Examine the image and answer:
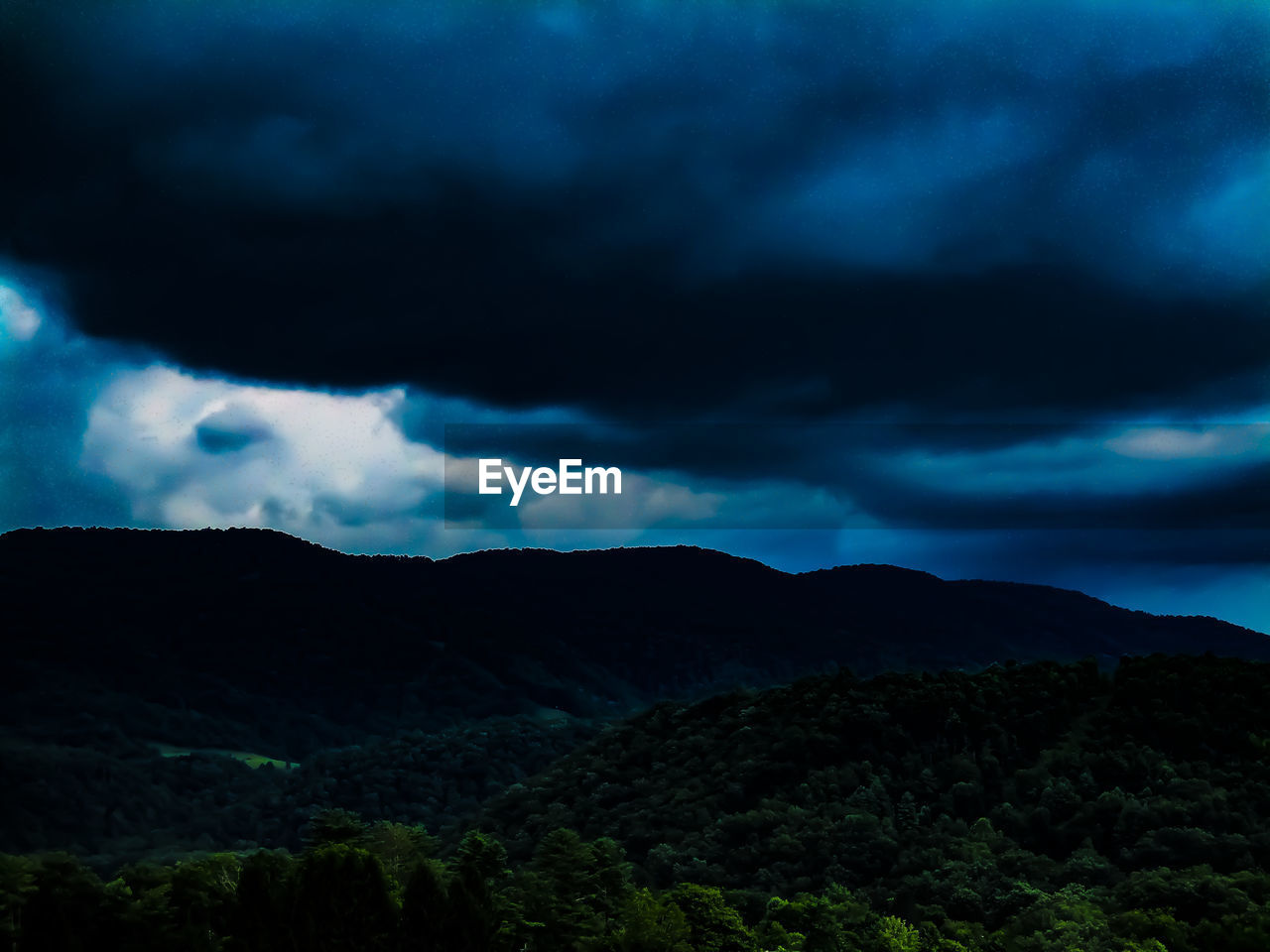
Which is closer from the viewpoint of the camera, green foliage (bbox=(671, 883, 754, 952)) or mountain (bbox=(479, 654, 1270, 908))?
green foliage (bbox=(671, 883, 754, 952))

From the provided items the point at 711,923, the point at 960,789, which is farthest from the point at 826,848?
the point at 711,923

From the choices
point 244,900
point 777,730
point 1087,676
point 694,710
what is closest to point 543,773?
point 694,710

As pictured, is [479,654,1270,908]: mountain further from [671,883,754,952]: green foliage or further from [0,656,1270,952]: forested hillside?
[671,883,754,952]: green foliage

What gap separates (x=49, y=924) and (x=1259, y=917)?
65.9m

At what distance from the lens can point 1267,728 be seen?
335ft

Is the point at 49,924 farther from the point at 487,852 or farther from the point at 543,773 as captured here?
the point at 543,773

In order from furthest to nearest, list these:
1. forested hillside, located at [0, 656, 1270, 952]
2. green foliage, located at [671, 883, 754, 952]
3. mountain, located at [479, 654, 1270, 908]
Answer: mountain, located at [479, 654, 1270, 908], green foliage, located at [671, 883, 754, 952], forested hillside, located at [0, 656, 1270, 952]

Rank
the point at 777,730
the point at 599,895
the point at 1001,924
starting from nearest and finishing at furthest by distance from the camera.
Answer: the point at 599,895, the point at 1001,924, the point at 777,730

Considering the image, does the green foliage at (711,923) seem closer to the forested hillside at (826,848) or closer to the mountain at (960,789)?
the forested hillside at (826,848)

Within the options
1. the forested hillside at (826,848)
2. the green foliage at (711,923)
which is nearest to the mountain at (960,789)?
the forested hillside at (826,848)

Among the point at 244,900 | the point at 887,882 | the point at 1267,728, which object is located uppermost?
the point at 1267,728

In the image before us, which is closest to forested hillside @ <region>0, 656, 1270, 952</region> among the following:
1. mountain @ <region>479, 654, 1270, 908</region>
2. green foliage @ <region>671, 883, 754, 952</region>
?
green foliage @ <region>671, 883, 754, 952</region>

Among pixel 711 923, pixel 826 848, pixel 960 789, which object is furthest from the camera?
pixel 960 789

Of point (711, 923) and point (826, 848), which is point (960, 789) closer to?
point (826, 848)
